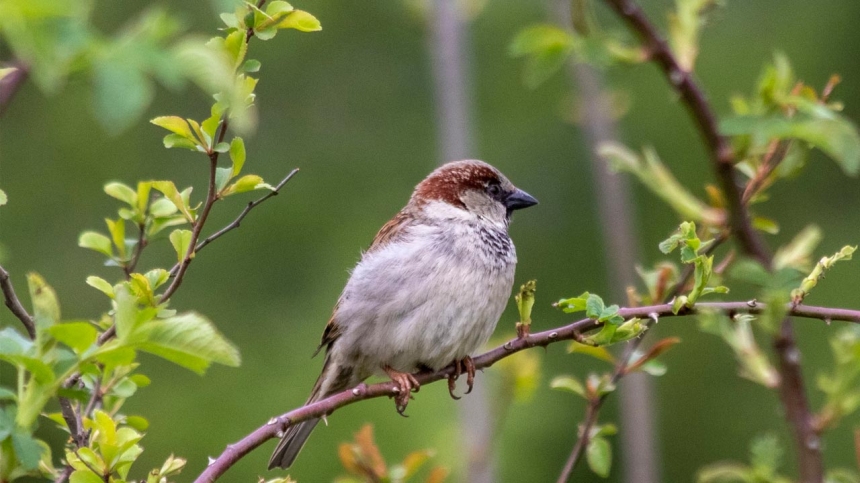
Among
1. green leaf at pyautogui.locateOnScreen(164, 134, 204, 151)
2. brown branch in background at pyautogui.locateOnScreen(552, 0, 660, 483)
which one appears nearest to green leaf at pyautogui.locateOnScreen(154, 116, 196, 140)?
green leaf at pyautogui.locateOnScreen(164, 134, 204, 151)

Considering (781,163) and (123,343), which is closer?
(123,343)

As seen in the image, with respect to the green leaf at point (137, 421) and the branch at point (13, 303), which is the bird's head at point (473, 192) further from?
the branch at point (13, 303)

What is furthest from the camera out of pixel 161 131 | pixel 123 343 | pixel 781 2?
pixel 161 131

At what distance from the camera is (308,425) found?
9.84ft

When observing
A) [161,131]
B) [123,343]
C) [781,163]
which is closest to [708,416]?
[161,131]

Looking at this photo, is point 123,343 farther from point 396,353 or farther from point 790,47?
point 790,47

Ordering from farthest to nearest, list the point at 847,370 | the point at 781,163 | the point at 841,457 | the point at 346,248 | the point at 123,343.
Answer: the point at 346,248, the point at 841,457, the point at 781,163, the point at 847,370, the point at 123,343

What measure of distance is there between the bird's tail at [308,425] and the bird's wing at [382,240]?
0.06 metres

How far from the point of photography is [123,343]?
105 centimetres

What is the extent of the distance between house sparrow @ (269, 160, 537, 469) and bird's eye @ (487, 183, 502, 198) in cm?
16

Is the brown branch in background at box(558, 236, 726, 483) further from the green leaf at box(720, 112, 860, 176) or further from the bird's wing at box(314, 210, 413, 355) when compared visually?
the bird's wing at box(314, 210, 413, 355)

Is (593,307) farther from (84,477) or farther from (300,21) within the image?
(84,477)

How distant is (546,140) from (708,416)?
84.7 inches

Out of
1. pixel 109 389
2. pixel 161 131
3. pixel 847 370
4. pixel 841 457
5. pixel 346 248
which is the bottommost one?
pixel 109 389
